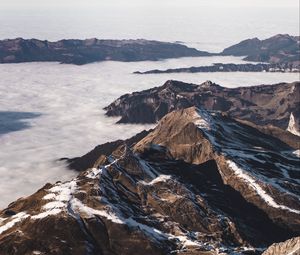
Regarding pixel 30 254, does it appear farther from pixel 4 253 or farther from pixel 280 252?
pixel 280 252

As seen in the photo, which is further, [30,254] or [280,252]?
[30,254]

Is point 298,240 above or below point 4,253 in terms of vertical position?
above

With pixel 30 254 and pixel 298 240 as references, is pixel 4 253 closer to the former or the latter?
pixel 30 254

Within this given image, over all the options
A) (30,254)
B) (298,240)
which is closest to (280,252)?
(298,240)

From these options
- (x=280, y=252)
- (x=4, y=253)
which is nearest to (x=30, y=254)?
(x=4, y=253)

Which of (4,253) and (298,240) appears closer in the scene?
(298,240)
